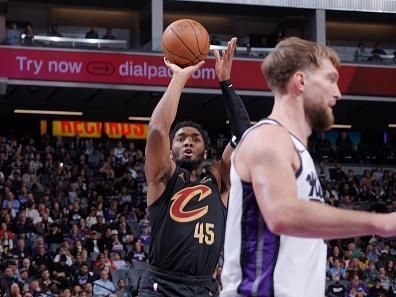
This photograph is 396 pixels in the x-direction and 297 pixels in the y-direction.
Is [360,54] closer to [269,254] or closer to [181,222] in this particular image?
[181,222]

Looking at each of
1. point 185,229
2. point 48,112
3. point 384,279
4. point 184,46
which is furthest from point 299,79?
point 48,112

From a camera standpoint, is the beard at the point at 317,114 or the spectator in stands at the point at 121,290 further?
the spectator in stands at the point at 121,290

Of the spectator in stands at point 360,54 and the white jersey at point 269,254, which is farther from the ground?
the spectator in stands at point 360,54

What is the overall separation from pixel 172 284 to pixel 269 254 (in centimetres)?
262

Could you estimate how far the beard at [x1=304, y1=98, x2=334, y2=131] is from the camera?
11.8 ft

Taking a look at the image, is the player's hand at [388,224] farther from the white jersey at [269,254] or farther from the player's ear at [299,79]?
the player's ear at [299,79]

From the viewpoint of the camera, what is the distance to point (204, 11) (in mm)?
30781

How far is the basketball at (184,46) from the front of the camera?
6766 millimetres

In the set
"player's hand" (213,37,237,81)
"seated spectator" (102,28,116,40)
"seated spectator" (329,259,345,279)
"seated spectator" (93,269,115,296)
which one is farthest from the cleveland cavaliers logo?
"seated spectator" (102,28,116,40)

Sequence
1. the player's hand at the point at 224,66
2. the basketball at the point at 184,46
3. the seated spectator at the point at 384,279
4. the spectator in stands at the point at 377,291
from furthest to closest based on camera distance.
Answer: the seated spectator at the point at 384,279
the spectator in stands at the point at 377,291
the basketball at the point at 184,46
the player's hand at the point at 224,66

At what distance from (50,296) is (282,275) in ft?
45.6

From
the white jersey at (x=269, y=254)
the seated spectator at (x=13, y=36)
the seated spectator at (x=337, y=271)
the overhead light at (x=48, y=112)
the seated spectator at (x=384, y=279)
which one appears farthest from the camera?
the overhead light at (x=48, y=112)

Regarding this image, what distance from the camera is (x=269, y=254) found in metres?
3.48

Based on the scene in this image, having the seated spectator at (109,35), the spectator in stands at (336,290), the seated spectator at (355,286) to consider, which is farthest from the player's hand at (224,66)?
the seated spectator at (109,35)
